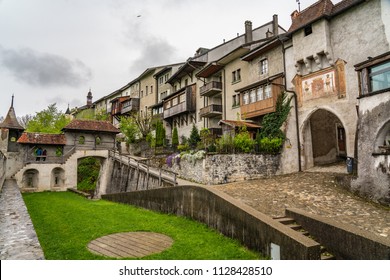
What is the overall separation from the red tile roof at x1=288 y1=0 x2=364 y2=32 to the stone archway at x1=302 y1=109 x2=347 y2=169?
21.0ft

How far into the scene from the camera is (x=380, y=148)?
11141 millimetres

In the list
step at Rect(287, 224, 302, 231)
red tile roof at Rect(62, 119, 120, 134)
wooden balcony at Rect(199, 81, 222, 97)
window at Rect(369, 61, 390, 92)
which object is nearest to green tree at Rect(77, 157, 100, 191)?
red tile roof at Rect(62, 119, 120, 134)

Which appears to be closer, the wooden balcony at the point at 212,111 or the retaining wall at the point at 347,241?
the retaining wall at the point at 347,241

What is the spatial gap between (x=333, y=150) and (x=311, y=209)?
13.5 meters

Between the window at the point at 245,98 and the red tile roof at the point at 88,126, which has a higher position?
the window at the point at 245,98

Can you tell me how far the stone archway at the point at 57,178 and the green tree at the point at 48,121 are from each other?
14502 millimetres

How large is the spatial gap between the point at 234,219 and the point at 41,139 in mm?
27793

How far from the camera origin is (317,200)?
1120 cm

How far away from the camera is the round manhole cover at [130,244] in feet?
19.0

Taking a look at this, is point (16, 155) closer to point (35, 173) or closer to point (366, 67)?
point (35, 173)

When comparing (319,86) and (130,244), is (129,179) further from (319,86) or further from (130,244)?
(130,244)

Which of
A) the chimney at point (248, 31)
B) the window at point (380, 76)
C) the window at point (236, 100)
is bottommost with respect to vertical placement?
the window at point (380, 76)

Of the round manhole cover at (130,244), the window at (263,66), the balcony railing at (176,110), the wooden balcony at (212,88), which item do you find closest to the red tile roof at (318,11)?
the window at (263,66)

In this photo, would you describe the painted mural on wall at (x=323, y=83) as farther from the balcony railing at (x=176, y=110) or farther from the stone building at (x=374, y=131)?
the balcony railing at (x=176, y=110)
